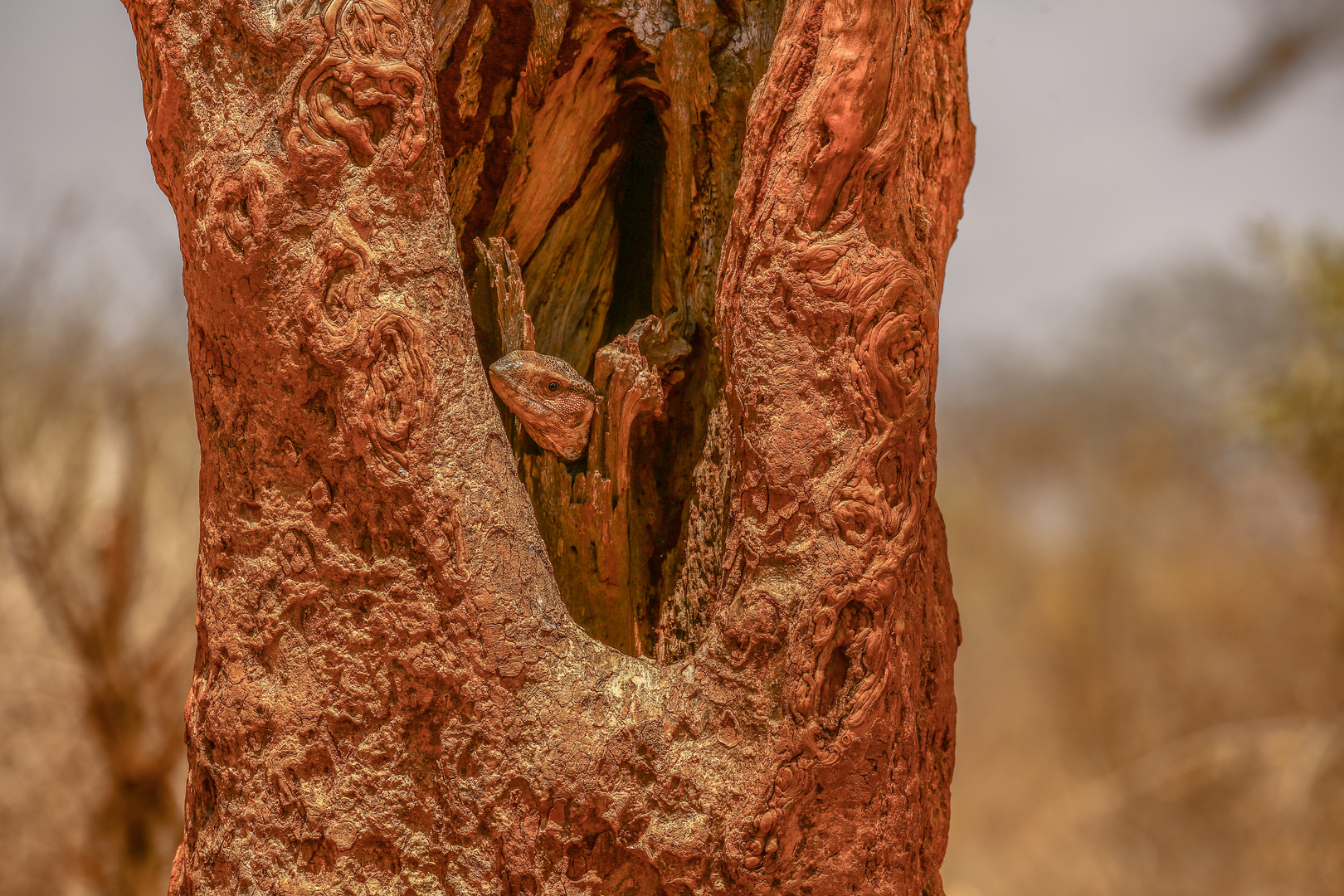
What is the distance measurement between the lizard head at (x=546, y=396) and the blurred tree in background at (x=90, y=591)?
2724 millimetres

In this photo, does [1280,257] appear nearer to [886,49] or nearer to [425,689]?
[886,49]

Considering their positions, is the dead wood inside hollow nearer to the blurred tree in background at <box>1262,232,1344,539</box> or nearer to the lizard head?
the lizard head

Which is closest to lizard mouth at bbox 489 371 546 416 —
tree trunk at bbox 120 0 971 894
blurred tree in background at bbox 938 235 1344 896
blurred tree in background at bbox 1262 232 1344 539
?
tree trunk at bbox 120 0 971 894

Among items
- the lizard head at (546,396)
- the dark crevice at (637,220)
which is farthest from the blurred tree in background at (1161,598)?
the lizard head at (546,396)

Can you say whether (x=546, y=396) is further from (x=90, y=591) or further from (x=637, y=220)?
(x=90, y=591)

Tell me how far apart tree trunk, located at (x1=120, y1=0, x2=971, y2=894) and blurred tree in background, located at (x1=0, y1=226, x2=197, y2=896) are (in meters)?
2.55

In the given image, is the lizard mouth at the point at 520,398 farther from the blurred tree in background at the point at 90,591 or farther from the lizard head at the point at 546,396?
the blurred tree in background at the point at 90,591

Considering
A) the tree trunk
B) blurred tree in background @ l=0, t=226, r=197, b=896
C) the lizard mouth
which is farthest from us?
blurred tree in background @ l=0, t=226, r=197, b=896

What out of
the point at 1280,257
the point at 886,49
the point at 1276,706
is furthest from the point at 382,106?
the point at 1276,706

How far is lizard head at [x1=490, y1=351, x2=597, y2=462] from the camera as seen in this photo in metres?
1.62

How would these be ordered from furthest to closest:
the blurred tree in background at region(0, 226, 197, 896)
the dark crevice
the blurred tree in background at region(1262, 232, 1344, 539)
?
the blurred tree in background at region(1262, 232, 1344, 539) → the blurred tree in background at region(0, 226, 197, 896) → the dark crevice

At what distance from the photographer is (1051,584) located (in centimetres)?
462

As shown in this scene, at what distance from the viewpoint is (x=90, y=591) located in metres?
3.75

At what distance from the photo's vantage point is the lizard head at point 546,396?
162 cm
